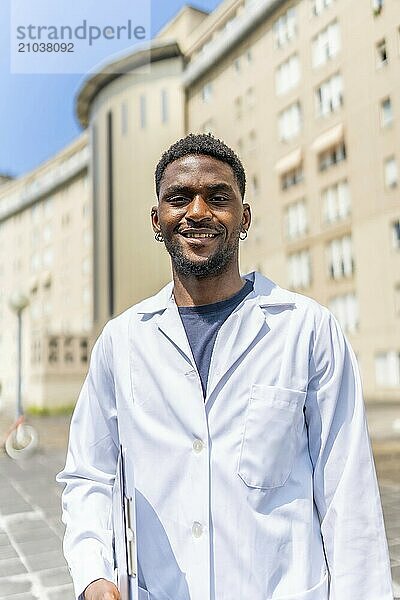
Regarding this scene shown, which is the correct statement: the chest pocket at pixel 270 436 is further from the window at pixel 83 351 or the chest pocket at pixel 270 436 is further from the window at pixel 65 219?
the window at pixel 65 219

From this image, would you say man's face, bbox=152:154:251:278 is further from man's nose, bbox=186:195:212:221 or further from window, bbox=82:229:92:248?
window, bbox=82:229:92:248

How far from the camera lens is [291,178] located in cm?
1344

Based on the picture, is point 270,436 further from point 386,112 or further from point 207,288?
point 386,112

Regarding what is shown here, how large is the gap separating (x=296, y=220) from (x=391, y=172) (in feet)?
10.1

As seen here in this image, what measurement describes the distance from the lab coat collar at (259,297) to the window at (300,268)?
12.4 metres

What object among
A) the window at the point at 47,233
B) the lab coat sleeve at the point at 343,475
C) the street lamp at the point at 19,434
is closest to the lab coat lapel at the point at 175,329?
the lab coat sleeve at the point at 343,475

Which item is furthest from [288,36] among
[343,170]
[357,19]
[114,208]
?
[114,208]

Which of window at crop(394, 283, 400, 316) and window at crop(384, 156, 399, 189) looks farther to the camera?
window at crop(394, 283, 400, 316)

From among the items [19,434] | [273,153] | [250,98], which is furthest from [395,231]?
[19,434]

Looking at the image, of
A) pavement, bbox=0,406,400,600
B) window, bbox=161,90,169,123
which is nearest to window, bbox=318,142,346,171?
window, bbox=161,90,169,123

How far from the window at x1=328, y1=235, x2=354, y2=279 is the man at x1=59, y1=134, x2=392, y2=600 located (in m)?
11.4

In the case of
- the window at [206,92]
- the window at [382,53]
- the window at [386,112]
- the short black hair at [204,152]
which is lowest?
the short black hair at [204,152]

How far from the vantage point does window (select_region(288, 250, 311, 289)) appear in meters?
13.4

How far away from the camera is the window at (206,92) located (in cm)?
1514
